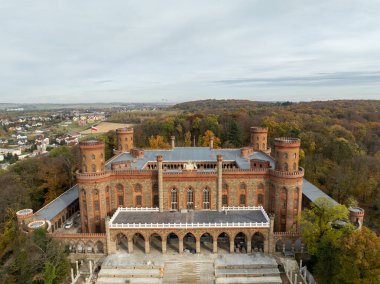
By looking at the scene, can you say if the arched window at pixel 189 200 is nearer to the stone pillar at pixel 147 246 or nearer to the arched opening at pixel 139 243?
the arched opening at pixel 139 243

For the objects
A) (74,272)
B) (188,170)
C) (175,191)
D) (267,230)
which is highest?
(188,170)

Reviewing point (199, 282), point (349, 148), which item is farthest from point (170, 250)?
point (349, 148)

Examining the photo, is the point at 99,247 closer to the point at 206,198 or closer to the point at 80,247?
the point at 80,247

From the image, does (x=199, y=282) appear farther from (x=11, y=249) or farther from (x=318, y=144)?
(x=318, y=144)

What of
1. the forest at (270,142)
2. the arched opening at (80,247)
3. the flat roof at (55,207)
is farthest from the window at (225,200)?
the flat roof at (55,207)

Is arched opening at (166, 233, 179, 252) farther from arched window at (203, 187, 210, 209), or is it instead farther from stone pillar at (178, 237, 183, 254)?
arched window at (203, 187, 210, 209)

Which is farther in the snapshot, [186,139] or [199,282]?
[186,139]

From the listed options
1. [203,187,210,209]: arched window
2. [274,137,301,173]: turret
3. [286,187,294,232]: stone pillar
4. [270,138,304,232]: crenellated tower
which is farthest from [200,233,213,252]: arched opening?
[274,137,301,173]: turret

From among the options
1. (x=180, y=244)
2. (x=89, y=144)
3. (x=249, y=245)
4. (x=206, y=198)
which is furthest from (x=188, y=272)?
(x=89, y=144)
